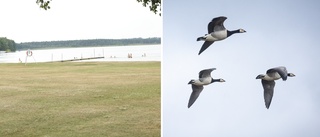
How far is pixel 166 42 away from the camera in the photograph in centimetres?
178

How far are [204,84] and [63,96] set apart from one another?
9.03ft

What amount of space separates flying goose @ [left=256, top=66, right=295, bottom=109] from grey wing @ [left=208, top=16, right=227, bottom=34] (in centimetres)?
27

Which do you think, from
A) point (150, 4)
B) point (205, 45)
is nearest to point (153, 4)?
point (150, 4)

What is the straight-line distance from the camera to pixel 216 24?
5.77ft

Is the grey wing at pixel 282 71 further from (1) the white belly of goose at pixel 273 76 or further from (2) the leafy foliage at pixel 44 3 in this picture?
(2) the leafy foliage at pixel 44 3

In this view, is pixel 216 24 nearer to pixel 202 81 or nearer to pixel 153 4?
pixel 202 81

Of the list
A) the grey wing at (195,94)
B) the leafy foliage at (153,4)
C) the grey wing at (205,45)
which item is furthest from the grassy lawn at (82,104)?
the grey wing at (205,45)

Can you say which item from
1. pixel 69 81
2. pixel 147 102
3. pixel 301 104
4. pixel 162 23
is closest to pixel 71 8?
pixel 69 81

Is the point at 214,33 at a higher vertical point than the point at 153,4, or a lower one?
lower

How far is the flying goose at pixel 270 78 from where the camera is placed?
1.71 m

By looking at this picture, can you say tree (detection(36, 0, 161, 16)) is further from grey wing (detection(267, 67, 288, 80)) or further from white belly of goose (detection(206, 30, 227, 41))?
grey wing (detection(267, 67, 288, 80))

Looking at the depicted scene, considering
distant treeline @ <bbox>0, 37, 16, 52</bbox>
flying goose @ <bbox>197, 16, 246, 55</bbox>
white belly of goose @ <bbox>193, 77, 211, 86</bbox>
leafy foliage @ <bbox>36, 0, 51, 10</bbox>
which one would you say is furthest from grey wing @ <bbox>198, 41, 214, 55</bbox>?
distant treeline @ <bbox>0, 37, 16, 52</bbox>

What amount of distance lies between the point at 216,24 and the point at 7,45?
636cm

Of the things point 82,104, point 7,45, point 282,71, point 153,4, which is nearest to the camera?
point 282,71
